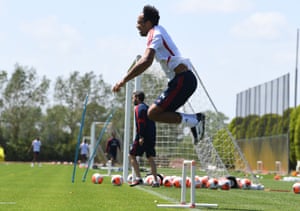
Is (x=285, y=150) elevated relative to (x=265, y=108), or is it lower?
lower

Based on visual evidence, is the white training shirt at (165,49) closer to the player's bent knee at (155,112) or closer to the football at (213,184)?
the player's bent knee at (155,112)

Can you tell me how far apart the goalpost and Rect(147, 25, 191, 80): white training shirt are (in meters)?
7.51

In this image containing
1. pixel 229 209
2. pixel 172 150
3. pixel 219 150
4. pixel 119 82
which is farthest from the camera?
pixel 172 150

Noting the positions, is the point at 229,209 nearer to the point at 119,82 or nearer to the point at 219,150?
the point at 119,82

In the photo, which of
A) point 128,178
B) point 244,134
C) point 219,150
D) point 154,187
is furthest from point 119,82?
point 244,134

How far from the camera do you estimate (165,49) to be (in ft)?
28.2

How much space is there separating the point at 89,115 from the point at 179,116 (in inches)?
2755

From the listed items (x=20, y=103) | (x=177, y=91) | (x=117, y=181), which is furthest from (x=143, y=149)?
(x=20, y=103)

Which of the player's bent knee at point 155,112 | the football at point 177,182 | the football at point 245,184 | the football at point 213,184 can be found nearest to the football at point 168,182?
the football at point 177,182

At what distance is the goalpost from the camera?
57.5 feet

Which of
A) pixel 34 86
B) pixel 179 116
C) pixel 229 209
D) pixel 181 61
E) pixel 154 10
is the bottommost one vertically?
pixel 229 209

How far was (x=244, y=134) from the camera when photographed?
52594mm

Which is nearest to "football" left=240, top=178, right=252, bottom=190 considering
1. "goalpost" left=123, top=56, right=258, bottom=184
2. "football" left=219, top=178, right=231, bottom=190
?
"goalpost" left=123, top=56, right=258, bottom=184

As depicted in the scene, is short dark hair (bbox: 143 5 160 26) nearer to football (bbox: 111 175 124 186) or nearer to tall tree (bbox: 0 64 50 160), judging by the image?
football (bbox: 111 175 124 186)
